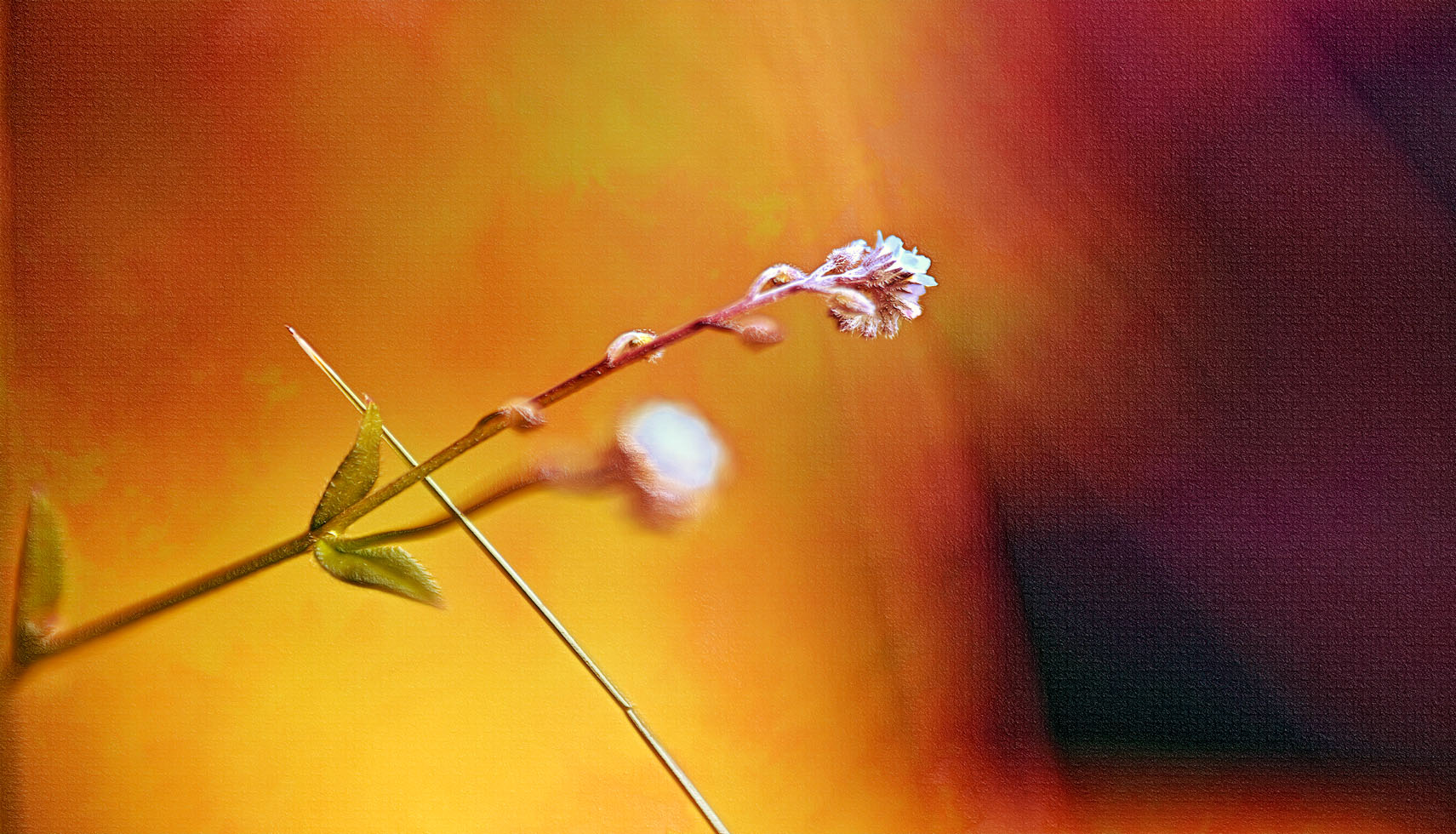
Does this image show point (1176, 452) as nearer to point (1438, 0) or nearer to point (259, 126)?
point (1438, 0)

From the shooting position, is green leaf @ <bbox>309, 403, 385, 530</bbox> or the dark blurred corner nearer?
green leaf @ <bbox>309, 403, 385, 530</bbox>

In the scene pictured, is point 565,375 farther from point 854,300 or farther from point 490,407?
point 854,300

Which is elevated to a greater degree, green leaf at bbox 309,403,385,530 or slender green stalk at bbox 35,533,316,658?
green leaf at bbox 309,403,385,530

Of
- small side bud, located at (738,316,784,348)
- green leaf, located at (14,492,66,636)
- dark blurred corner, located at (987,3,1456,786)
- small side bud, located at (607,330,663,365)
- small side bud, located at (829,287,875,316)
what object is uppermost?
dark blurred corner, located at (987,3,1456,786)

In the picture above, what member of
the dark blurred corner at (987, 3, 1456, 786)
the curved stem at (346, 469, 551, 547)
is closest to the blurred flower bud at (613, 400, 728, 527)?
the curved stem at (346, 469, 551, 547)

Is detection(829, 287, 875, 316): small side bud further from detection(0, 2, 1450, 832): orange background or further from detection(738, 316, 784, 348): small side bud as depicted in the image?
detection(0, 2, 1450, 832): orange background

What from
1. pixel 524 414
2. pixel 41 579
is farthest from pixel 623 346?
pixel 41 579

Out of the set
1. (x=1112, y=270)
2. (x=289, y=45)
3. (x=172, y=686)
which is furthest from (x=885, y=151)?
(x=172, y=686)
